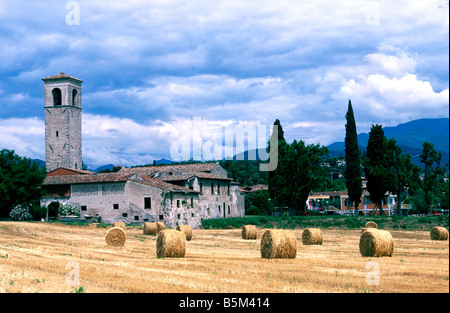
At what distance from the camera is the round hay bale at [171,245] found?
23.6m

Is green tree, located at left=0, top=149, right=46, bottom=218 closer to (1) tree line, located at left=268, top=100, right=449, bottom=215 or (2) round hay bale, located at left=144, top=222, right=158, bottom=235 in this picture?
(2) round hay bale, located at left=144, top=222, right=158, bottom=235

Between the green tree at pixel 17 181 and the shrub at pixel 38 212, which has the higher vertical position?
the green tree at pixel 17 181

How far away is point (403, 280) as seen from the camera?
16.3 metres

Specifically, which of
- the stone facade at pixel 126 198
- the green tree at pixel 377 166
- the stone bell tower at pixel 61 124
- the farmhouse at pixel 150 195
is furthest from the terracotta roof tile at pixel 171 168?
the green tree at pixel 377 166

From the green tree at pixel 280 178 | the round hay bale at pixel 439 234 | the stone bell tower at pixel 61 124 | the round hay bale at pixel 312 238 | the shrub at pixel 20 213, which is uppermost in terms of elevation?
the stone bell tower at pixel 61 124

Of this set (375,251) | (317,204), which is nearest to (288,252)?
(375,251)

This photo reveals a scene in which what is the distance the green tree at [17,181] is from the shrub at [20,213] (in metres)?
1.22

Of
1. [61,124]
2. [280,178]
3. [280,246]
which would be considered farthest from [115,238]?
[61,124]

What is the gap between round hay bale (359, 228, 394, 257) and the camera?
24734mm

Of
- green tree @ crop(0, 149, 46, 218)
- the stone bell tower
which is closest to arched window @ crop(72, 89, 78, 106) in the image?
the stone bell tower

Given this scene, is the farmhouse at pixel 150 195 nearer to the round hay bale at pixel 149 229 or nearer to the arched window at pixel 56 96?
the round hay bale at pixel 149 229

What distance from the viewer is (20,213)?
6322 centimetres
